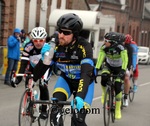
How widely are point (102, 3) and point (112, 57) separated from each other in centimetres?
3118

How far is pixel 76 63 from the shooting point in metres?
4.68

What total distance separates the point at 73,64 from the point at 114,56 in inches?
128

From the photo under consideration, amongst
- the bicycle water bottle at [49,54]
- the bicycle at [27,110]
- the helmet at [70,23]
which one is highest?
the helmet at [70,23]

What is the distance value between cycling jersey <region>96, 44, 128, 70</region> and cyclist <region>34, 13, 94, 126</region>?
2.71m

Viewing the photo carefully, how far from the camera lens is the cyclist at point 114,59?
300 inches

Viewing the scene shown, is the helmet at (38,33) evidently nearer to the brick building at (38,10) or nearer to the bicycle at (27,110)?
the bicycle at (27,110)

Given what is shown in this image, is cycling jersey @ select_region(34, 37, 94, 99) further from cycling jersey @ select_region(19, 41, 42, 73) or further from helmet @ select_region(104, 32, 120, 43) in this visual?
helmet @ select_region(104, 32, 120, 43)

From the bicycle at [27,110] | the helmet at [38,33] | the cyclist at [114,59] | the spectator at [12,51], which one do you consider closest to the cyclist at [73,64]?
the bicycle at [27,110]

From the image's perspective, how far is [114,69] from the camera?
810 cm

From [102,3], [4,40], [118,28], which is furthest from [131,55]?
[118,28]

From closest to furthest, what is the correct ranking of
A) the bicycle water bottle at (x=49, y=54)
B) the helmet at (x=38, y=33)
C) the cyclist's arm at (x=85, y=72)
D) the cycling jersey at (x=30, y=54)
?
1. the cyclist's arm at (x=85, y=72)
2. the bicycle water bottle at (x=49, y=54)
3. the helmet at (x=38, y=33)
4. the cycling jersey at (x=30, y=54)

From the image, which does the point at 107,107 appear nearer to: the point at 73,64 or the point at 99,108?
the point at 99,108

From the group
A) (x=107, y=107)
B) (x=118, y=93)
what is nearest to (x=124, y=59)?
(x=118, y=93)

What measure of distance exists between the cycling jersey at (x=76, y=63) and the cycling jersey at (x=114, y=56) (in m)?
2.76
